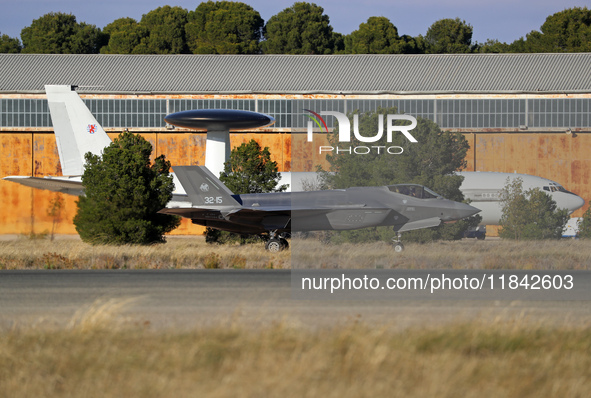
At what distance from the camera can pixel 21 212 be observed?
151 ft

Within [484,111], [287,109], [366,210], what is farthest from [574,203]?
[287,109]

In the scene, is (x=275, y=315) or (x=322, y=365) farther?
(x=275, y=315)

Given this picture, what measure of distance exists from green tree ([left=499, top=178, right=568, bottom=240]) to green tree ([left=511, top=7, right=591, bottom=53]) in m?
59.3

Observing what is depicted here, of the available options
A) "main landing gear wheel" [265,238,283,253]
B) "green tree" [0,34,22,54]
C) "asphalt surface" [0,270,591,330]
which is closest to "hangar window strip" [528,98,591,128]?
"main landing gear wheel" [265,238,283,253]

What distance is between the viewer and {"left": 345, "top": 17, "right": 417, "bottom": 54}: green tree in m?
77.5

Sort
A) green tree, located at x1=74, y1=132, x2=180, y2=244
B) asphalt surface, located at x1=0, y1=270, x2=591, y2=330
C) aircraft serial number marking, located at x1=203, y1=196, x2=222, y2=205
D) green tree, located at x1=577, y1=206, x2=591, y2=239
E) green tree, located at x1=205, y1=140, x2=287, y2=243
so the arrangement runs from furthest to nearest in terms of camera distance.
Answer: green tree, located at x1=205, y1=140, x2=287, y2=243 < green tree, located at x1=74, y1=132, x2=180, y2=244 < aircraft serial number marking, located at x1=203, y1=196, x2=222, y2=205 < green tree, located at x1=577, y1=206, x2=591, y2=239 < asphalt surface, located at x1=0, y1=270, x2=591, y2=330

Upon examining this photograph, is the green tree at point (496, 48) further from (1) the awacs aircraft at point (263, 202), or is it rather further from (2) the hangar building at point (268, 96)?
(1) the awacs aircraft at point (263, 202)

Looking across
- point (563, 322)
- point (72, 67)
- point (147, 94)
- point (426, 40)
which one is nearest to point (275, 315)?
point (563, 322)

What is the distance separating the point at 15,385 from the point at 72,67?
44937mm

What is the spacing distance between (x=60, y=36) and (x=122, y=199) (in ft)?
186

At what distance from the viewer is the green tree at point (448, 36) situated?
85875mm

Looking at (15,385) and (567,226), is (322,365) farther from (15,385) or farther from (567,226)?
(567,226)

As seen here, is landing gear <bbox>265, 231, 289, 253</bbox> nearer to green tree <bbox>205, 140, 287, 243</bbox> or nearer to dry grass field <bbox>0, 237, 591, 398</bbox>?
green tree <bbox>205, 140, 287, 243</bbox>

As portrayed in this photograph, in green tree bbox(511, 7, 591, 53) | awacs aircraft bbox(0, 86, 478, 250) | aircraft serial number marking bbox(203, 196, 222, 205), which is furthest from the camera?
green tree bbox(511, 7, 591, 53)
